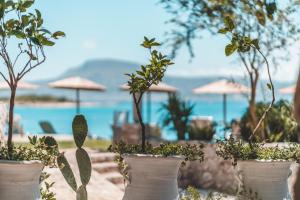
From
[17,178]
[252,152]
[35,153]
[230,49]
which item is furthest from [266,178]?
[17,178]

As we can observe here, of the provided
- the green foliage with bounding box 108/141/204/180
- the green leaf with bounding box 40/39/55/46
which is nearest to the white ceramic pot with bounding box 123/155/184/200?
the green foliage with bounding box 108/141/204/180

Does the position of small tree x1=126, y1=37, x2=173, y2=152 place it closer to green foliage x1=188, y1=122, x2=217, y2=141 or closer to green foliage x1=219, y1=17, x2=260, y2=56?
green foliage x1=219, y1=17, x2=260, y2=56

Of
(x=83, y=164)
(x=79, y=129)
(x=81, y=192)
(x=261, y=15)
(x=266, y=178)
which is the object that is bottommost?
(x=81, y=192)

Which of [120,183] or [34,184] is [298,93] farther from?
[120,183]

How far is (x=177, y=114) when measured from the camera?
12.6 meters

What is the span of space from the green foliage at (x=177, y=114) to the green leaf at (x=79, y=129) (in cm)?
736

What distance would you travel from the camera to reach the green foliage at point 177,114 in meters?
12.5

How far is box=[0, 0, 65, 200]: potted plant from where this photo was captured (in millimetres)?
4578

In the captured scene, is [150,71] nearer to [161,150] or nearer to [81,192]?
[161,150]

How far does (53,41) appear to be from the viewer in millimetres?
4969

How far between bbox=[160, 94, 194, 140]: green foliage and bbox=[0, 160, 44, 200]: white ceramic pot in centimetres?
791

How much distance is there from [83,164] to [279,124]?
6.72 m

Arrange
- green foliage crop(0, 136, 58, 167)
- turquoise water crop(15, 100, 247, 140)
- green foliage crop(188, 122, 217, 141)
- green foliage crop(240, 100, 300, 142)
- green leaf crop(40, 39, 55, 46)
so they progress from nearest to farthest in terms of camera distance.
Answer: green foliage crop(0, 136, 58, 167), green leaf crop(40, 39, 55, 46), green foliage crop(240, 100, 300, 142), green foliage crop(188, 122, 217, 141), turquoise water crop(15, 100, 247, 140)

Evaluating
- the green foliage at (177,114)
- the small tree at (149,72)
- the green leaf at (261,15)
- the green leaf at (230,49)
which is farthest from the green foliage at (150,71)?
the green foliage at (177,114)
